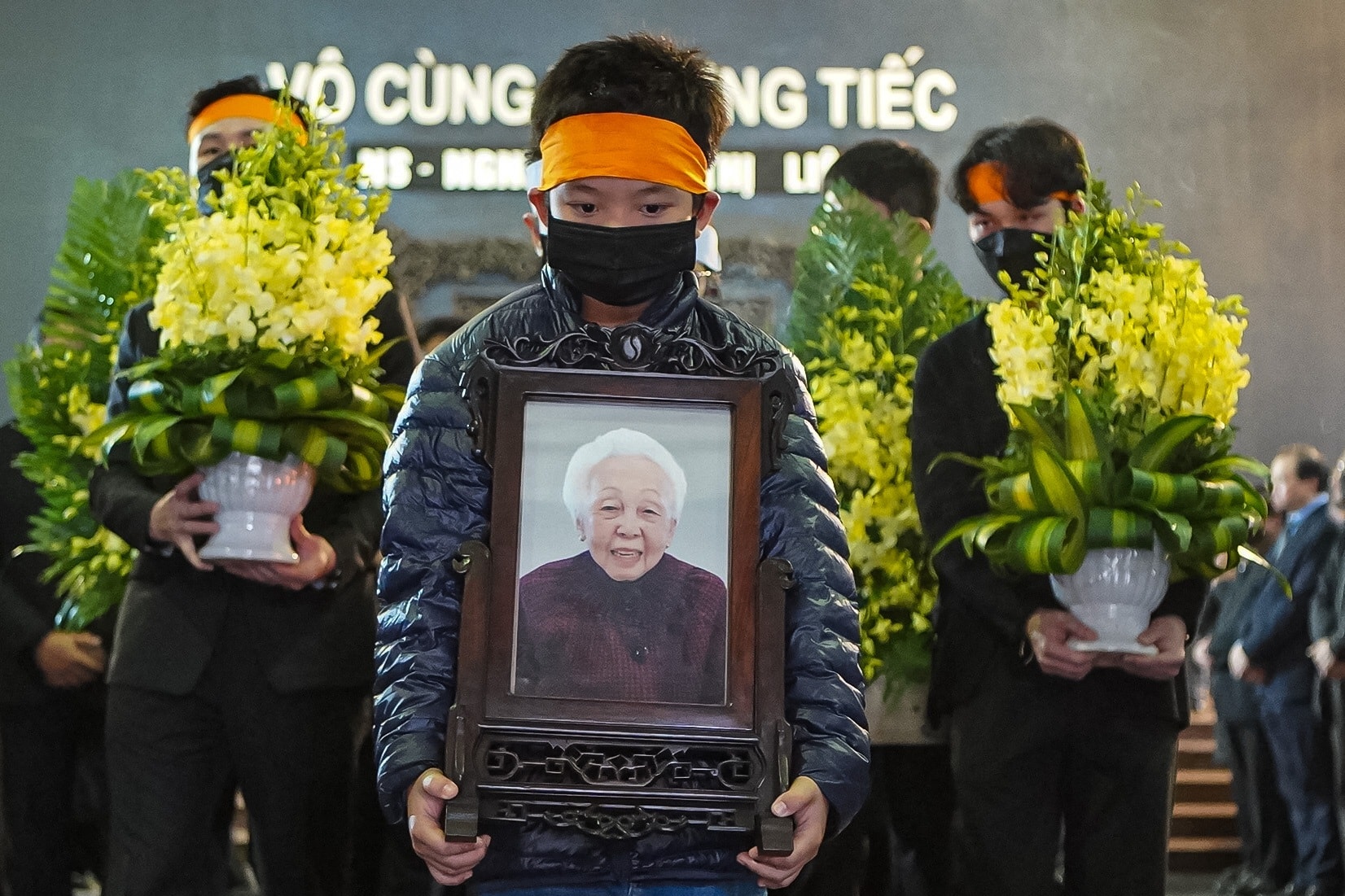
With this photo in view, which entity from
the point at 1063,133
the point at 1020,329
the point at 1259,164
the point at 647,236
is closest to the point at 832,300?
the point at 1063,133

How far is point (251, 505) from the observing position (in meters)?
2.77

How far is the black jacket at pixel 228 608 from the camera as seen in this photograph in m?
2.89

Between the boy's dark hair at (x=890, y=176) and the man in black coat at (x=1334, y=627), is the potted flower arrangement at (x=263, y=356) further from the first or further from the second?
the man in black coat at (x=1334, y=627)

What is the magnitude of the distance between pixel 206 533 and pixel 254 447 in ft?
0.74

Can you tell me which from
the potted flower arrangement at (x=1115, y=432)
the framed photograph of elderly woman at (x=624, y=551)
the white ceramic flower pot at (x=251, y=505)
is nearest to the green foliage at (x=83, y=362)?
the white ceramic flower pot at (x=251, y=505)

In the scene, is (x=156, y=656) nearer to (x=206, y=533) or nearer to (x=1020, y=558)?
(x=206, y=533)

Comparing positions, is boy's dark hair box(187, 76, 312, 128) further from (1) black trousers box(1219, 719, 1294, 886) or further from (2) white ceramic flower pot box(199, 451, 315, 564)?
(1) black trousers box(1219, 719, 1294, 886)

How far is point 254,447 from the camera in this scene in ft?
8.97

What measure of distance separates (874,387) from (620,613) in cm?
193

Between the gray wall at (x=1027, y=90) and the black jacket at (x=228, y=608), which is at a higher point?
the gray wall at (x=1027, y=90)

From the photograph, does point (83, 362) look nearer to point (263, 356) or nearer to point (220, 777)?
point (263, 356)

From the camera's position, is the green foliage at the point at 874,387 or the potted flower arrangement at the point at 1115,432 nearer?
the potted flower arrangement at the point at 1115,432

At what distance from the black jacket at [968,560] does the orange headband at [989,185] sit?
32cm

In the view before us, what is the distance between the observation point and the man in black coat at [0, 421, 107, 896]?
4031mm
